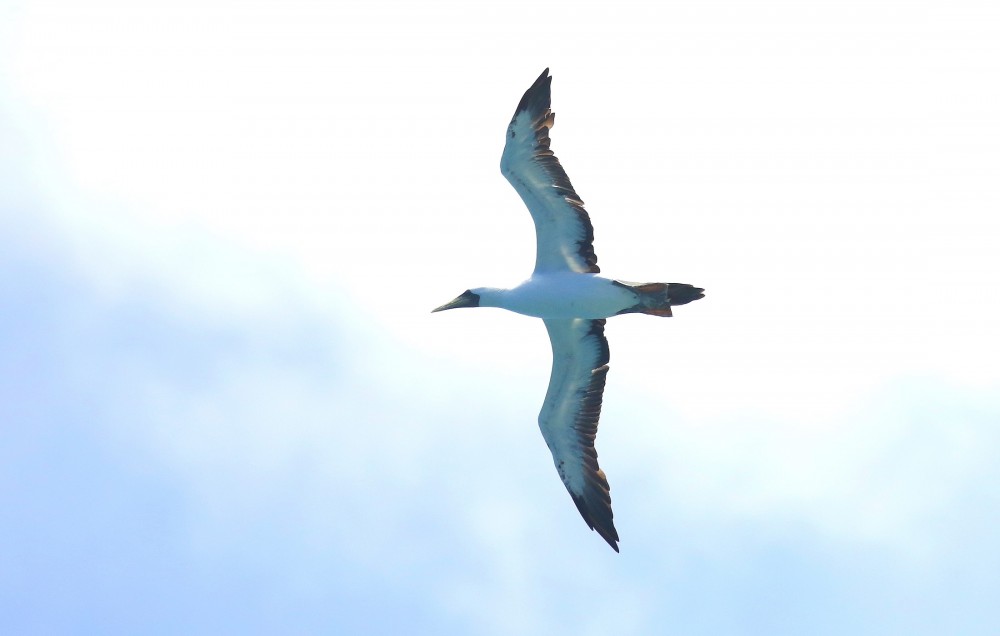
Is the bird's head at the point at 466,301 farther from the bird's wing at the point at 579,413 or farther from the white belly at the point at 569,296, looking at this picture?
the bird's wing at the point at 579,413

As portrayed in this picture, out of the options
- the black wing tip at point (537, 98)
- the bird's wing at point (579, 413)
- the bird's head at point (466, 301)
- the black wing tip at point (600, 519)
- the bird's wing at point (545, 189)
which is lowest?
the black wing tip at point (600, 519)

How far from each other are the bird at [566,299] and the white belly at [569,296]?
0.06 ft

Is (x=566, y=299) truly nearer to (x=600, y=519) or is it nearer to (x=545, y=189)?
(x=545, y=189)

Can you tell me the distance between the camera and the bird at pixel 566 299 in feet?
76.1

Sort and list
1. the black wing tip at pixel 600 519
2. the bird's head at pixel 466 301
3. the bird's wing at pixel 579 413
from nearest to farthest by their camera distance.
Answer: the bird's head at pixel 466 301, the bird's wing at pixel 579 413, the black wing tip at pixel 600 519

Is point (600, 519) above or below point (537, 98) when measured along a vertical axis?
below

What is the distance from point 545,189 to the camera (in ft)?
76.9

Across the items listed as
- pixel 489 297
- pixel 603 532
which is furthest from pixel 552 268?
pixel 603 532

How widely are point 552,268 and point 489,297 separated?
1.32 meters

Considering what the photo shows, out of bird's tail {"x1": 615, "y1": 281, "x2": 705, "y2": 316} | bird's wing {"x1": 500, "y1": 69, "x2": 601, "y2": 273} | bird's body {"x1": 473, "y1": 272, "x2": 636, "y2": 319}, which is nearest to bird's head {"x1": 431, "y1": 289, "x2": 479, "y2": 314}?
bird's body {"x1": 473, "y1": 272, "x2": 636, "y2": 319}

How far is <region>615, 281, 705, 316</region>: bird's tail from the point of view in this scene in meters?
23.4

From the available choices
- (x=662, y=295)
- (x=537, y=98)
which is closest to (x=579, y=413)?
(x=662, y=295)

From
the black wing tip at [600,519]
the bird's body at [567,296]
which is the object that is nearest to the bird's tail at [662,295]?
the bird's body at [567,296]

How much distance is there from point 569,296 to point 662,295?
1.70 m
